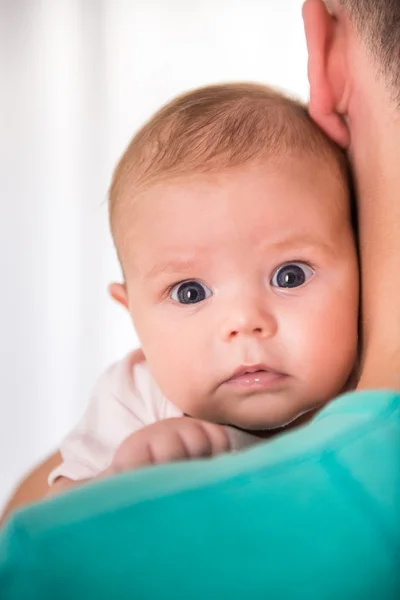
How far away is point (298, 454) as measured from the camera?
1.70 ft

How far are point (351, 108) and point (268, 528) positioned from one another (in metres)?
0.49

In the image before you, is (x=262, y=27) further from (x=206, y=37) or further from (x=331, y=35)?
(x=331, y=35)

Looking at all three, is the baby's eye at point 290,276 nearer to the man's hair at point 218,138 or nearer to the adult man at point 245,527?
the man's hair at point 218,138

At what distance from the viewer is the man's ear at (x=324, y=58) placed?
33.4 inches

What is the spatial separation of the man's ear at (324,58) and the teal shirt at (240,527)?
0.41 meters

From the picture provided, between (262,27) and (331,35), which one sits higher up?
(262,27)

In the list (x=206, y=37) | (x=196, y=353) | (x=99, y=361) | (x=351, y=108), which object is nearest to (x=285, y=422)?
(x=196, y=353)

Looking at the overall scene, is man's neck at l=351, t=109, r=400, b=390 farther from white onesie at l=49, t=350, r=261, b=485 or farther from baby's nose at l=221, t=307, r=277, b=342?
white onesie at l=49, t=350, r=261, b=485

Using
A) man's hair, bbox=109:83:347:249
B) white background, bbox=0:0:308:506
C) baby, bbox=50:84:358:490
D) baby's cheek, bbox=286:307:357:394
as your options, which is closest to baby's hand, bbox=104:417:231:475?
baby, bbox=50:84:358:490

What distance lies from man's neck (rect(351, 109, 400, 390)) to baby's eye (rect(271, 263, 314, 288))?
0.07 metres

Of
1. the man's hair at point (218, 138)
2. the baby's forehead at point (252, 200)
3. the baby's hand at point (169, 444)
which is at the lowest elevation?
the baby's hand at point (169, 444)

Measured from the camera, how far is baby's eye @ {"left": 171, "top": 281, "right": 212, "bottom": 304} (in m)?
0.93

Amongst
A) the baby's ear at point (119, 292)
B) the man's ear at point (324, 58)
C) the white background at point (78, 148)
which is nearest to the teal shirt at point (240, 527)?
the man's ear at point (324, 58)

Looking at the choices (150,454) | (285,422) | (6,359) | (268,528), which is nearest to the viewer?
(268,528)
